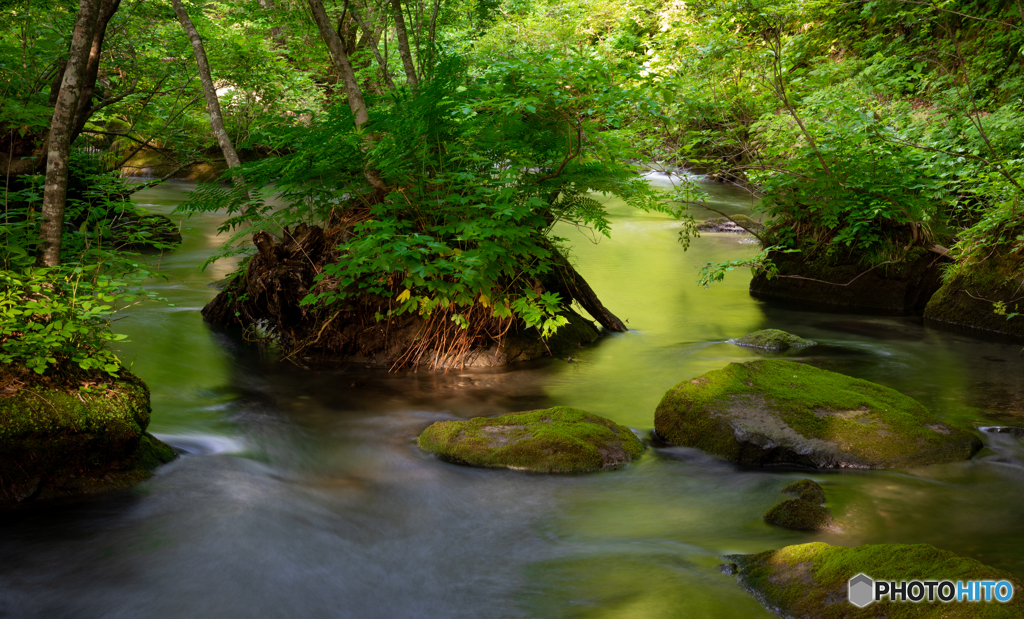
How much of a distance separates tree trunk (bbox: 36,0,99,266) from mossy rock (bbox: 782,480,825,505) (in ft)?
17.9

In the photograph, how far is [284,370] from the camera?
793 centimetres

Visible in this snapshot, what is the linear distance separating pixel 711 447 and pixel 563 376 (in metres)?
2.58

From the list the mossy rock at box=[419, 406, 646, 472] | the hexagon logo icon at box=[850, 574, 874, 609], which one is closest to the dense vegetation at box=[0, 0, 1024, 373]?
the mossy rock at box=[419, 406, 646, 472]

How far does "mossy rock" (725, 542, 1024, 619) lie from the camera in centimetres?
297

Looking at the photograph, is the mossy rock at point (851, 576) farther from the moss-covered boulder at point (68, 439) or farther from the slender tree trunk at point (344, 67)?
the slender tree trunk at point (344, 67)

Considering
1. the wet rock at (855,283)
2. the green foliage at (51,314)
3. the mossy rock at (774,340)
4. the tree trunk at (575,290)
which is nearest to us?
the green foliage at (51,314)

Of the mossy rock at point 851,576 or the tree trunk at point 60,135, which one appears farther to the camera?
the tree trunk at point 60,135

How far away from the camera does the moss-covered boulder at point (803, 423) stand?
17.5 ft

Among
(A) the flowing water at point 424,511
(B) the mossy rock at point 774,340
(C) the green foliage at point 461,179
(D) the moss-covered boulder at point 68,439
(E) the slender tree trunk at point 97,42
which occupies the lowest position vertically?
(A) the flowing water at point 424,511

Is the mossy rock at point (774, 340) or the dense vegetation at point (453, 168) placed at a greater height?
the dense vegetation at point (453, 168)

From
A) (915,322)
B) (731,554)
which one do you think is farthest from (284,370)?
(915,322)

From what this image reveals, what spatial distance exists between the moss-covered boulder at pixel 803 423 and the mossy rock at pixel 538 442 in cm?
58

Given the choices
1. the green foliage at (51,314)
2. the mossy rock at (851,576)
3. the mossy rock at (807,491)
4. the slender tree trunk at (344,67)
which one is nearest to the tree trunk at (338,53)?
the slender tree trunk at (344,67)

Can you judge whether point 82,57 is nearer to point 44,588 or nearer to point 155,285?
point 44,588
